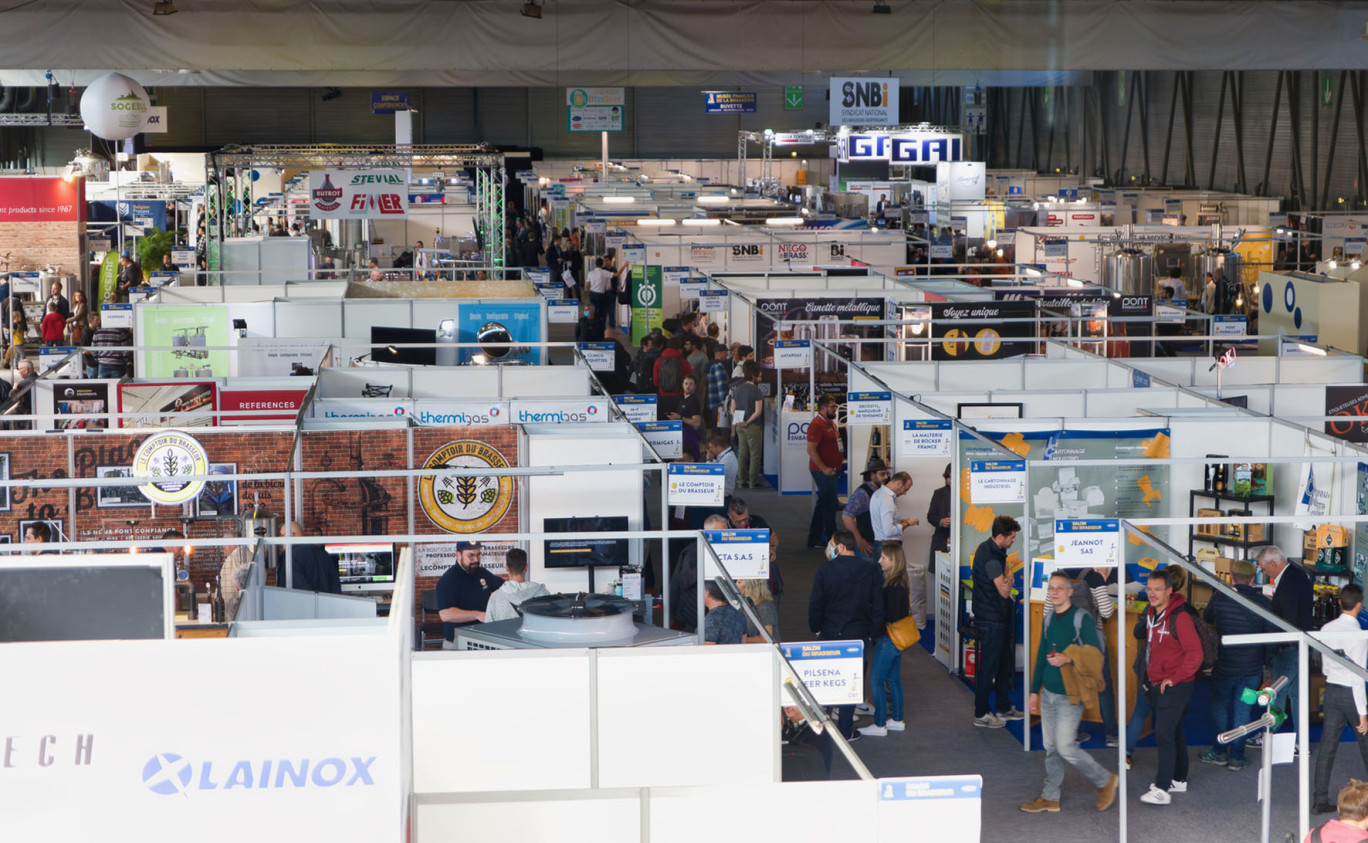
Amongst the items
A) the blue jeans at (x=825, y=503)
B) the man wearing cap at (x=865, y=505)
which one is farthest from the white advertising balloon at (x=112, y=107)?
the man wearing cap at (x=865, y=505)

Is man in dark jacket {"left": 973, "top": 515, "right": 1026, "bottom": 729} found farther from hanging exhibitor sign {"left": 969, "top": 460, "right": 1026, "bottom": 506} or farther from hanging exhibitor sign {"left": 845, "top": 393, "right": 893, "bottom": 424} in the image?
hanging exhibitor sign {"left": 845, "top": 393, "right": 893, "bottom": 424}

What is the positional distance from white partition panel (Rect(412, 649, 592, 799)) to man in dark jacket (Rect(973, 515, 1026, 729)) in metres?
4.68

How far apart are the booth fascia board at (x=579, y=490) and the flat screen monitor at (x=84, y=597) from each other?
5.31 meters

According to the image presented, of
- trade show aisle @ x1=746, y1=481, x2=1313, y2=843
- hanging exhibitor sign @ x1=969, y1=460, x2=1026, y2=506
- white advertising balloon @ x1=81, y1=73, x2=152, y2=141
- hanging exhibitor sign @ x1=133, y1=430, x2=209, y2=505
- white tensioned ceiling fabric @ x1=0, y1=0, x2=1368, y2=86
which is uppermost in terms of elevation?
white tensioned ceiling fabric @ x1=0, y1=0, x2=1368, y2=86

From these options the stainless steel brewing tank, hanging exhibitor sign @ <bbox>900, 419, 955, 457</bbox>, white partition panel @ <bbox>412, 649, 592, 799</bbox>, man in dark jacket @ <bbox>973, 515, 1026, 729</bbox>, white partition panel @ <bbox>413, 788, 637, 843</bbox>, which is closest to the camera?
white partition panel @ <bbox>413, 788, 637, 843</bbox>

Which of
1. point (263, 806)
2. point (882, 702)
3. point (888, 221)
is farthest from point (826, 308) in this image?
point (888, 221)

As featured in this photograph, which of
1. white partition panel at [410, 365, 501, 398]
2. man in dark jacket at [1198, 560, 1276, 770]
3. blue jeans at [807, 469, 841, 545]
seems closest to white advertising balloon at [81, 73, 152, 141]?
white partition panel at [410, 365, 501, 398]

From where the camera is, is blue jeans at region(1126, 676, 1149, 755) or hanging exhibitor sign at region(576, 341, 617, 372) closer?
blue jeans at region(1126, 676, 1149, 755)

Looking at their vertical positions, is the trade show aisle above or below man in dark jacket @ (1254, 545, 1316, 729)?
below

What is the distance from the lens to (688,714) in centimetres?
461

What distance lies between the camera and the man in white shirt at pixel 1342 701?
723 centimetres

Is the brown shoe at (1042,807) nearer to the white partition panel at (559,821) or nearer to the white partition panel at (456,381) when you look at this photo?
the white partition panel at (559,821)

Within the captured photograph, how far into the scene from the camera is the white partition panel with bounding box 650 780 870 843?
147 inches

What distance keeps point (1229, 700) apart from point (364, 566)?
4870 millimetres
